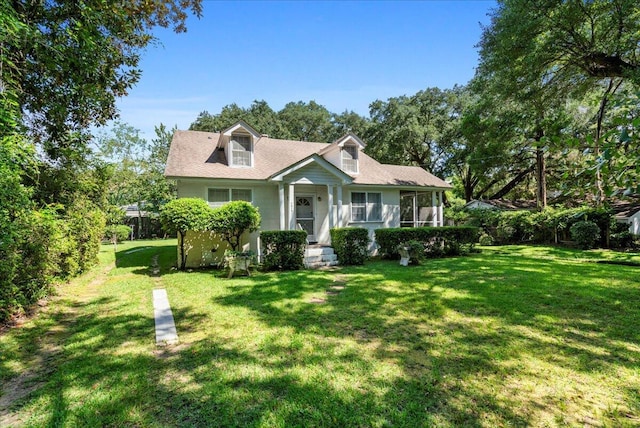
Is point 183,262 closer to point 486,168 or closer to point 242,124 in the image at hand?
point 242,124

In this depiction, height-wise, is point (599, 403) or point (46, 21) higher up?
point (46, 21)

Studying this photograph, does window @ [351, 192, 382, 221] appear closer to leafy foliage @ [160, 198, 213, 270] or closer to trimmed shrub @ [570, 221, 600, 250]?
leafy foliage @ [160, 198, 213, 270]

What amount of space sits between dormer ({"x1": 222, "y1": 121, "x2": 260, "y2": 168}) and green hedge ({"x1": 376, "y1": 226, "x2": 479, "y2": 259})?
6535 mm

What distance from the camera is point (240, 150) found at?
1302cm

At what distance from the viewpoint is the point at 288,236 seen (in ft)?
34.9

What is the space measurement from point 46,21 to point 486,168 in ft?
84.1

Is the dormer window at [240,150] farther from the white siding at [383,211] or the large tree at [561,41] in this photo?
the large tree at [561,41]

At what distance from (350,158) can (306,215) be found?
3.77 meters

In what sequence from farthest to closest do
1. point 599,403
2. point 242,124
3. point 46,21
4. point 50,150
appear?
point 242,124, point 50,150, point 46,21, point 599,403

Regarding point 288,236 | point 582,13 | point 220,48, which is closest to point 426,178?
point 582,13

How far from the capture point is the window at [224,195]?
12031mm

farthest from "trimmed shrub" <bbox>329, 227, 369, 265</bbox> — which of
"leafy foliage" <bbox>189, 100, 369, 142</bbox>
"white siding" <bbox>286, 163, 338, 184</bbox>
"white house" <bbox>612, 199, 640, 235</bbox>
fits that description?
"leafy foliage" <bbox>189, 100, 369, 142</bbox>

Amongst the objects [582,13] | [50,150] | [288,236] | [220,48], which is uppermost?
[582,13]

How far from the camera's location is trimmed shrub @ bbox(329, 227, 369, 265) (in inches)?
456
